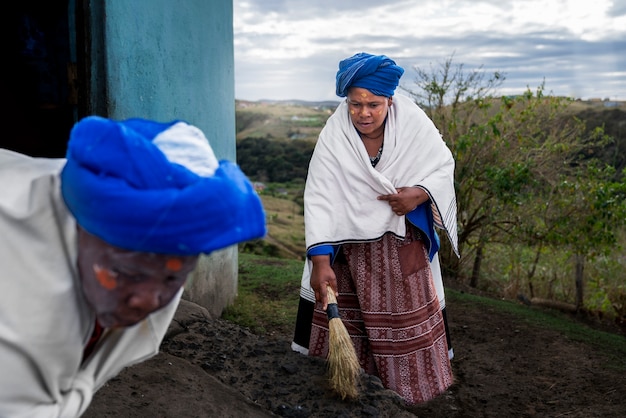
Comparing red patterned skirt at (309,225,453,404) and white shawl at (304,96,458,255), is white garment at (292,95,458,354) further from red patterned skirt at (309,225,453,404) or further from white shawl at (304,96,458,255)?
red patterned skirt at (309,225,453,404)

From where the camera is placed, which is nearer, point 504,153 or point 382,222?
point 382,222

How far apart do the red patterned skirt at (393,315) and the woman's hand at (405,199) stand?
0.18 metres

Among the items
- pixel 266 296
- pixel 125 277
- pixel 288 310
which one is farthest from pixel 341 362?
pixel 266 296

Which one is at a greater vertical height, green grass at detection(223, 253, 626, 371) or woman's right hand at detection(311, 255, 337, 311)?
woman's right hand at detection(311, 255, 337, 311)

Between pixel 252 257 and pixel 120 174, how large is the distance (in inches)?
279

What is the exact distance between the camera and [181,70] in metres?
4.78

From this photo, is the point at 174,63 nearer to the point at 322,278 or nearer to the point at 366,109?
the point at 366,109

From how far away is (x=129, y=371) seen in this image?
11.3 ft

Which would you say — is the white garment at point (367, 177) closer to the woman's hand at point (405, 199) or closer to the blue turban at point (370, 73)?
the woman's hand at point (405, 199)

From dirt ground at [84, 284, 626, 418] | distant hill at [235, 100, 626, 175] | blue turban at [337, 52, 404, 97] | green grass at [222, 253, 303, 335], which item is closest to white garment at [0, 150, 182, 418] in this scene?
dirt ground at [84, 284, 626, 418]

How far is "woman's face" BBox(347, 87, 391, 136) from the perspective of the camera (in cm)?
360

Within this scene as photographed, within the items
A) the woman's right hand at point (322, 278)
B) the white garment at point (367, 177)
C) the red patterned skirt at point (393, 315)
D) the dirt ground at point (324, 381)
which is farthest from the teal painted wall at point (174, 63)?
the red patterned skirt at point (393, 315)

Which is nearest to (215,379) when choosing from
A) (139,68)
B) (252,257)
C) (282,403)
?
(282,403)

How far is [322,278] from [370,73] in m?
1.09
